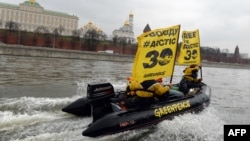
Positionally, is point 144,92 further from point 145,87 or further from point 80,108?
point 80,108

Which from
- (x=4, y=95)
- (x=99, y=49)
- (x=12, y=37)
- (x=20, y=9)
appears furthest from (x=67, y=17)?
(x=4, y=95)

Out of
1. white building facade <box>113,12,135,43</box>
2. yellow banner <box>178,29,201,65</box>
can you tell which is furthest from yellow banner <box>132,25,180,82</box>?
white building facade <box>113,12,135,43</box>

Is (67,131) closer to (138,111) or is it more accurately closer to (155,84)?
(138,111)

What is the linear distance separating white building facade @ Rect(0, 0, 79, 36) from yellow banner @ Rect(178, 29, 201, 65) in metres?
114

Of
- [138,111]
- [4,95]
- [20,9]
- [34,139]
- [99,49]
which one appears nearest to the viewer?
[34,139]

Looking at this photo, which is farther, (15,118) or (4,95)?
(4,95)

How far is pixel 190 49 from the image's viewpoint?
46.3 ft

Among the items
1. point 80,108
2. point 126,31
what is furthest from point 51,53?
point 126,31

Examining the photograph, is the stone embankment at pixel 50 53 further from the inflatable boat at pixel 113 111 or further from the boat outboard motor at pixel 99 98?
the boat outboard motor at pixel 99 98

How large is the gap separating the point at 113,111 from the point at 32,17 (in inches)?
5075

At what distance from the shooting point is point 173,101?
1013 cm

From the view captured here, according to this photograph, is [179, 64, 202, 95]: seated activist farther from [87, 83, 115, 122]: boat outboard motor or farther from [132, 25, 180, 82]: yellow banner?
[87, 83, 115, 122]: boat outboard motor

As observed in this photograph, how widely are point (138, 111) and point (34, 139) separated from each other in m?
2.95

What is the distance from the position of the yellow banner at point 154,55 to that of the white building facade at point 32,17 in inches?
4668
